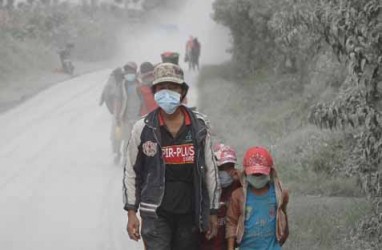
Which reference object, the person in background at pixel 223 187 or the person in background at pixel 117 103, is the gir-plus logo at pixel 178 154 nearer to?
the person in background at pixel 223 187

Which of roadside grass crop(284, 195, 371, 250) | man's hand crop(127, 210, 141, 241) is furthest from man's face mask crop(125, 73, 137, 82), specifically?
man's hand crop(127, 210, 141, 241)

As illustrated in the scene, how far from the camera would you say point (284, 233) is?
5707 millimetres

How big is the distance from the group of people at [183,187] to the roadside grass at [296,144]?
2310 mm

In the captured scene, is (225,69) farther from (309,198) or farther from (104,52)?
(104,52)

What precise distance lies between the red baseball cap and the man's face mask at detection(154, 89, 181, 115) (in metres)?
0.62

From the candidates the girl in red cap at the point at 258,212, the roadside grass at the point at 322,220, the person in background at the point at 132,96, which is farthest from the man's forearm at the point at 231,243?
the person in background at the point at 132,96

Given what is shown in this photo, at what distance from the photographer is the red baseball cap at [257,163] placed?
552 centimetres

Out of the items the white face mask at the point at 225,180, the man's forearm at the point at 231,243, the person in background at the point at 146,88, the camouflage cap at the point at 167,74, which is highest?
the person in background at the point at 146,88

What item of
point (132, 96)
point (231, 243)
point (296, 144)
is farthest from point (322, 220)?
point (132, 96)

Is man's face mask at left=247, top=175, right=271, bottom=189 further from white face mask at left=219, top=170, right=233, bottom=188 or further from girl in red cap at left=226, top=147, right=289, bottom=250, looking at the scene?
white face mask at left=219, top=170, right=233, bottom=188

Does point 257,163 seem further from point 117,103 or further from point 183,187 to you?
point 117,103

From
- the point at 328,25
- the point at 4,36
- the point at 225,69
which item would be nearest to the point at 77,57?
the point at 4,36

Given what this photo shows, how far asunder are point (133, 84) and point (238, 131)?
11.8ft

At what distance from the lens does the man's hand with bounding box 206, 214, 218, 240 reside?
557cm
